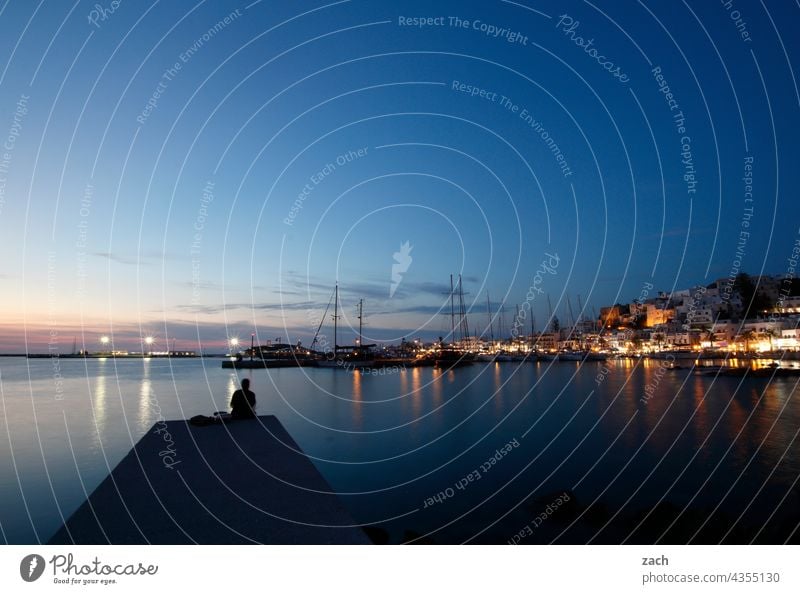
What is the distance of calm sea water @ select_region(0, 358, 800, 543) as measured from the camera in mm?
8922

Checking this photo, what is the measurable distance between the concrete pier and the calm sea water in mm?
3633

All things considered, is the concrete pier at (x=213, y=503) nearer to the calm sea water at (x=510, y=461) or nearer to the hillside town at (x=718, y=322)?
the calm sea water at (x=510, y=461)

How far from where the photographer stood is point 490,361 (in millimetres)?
81312

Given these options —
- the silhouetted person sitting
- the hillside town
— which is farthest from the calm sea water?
the hillside town

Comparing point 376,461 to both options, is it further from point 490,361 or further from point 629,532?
point 490,361

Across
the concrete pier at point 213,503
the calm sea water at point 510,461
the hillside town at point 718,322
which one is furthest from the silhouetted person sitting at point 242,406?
the hillside town at point 718,322

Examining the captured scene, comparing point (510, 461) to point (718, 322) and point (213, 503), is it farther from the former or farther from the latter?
point (718, 322)

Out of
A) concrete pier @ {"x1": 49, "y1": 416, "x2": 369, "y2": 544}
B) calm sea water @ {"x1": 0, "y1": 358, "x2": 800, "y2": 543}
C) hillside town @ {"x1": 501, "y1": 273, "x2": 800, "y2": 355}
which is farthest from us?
hillside town @ {"x1": 501, "y1": 273, "x2": 800, "y2": 355}

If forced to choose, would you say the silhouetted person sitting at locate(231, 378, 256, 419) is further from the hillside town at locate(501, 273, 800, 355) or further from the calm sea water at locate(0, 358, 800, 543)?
the hillside town at locate(501, 273, 800, 355)
